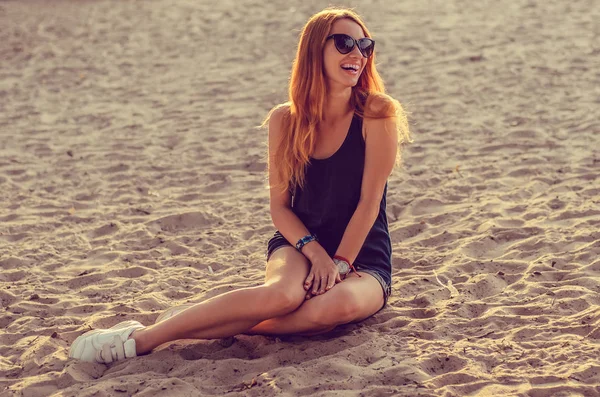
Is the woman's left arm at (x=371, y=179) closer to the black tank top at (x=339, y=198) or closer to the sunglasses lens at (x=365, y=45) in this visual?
the black tank top at (x=339, y=198)

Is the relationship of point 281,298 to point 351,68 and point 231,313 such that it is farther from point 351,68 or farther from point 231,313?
point 351,68

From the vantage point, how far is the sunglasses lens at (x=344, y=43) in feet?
14.0

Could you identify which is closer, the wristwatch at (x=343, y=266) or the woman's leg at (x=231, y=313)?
the woman's leg at (x=231, y=313)

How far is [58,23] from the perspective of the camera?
42.2 feet

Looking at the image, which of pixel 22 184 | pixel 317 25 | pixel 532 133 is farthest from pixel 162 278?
pixel 532 133

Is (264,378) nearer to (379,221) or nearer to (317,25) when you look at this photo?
(379,221)

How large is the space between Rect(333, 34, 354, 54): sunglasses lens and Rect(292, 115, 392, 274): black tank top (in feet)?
1.14

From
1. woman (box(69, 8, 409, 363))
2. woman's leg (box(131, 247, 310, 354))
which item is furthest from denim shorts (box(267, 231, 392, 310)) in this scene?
woman's leg (box(131, 247, 310, 354))

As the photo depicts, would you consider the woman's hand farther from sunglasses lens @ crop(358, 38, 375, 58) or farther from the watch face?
sunglasses lens @ crop(358, 38, 375, 58)

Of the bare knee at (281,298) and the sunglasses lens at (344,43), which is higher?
the sunglasses lens at (344,43)

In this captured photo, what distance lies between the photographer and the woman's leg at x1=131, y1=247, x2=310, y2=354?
404 centimetres

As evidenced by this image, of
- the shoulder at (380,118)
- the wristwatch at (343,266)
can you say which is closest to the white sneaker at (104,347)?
the wristwatch at (343,266)

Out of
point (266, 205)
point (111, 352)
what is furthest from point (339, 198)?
point (266, 205)

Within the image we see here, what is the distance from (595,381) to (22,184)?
4851 mm
